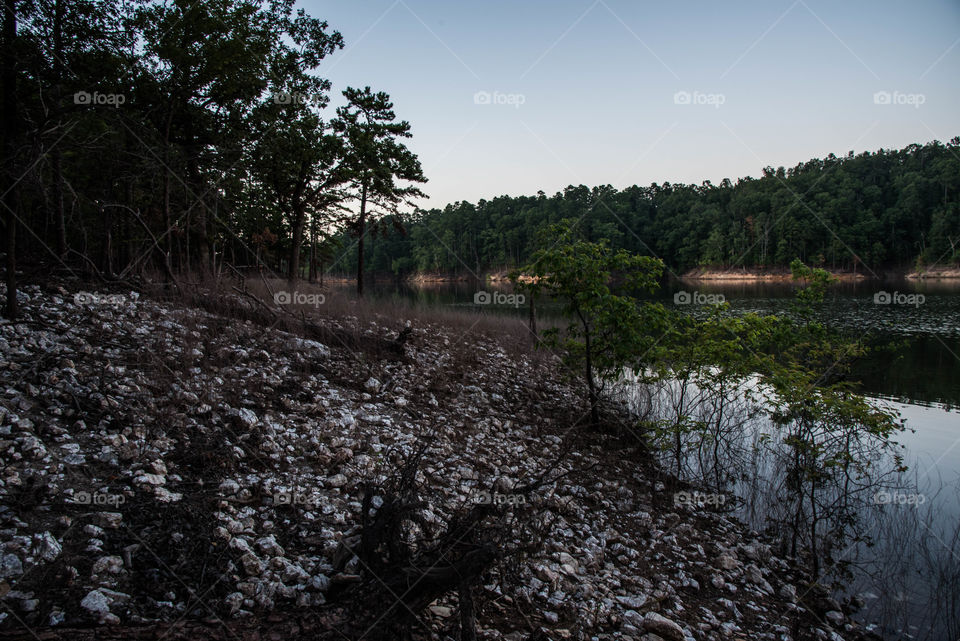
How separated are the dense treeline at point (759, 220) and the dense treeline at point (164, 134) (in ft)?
175

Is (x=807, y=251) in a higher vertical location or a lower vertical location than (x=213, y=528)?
higher

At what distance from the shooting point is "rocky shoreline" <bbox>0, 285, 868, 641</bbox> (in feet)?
12.7

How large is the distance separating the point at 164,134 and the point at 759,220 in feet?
364

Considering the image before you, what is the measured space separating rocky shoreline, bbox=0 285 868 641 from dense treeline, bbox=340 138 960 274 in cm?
6557

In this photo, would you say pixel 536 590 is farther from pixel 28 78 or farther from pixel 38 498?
pixel 28 78

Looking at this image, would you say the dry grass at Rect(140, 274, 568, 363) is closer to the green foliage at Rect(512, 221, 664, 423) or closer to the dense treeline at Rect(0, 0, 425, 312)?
the dense treeline at Rect(0, 0, 425, 312)

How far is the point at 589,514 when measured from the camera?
6.89 m

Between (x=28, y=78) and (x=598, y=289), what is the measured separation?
1380 cm

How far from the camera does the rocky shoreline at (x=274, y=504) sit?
3.87 meters

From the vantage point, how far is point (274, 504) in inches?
212

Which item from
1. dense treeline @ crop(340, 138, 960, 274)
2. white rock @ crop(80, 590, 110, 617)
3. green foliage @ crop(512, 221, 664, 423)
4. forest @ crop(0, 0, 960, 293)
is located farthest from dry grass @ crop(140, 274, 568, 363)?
dense treeline @ crop(340, 138, 960, 274)

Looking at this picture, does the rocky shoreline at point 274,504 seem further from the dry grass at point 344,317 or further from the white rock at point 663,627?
the dry grass at point 344,317

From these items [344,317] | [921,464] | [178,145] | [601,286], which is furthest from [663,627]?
[178,145]

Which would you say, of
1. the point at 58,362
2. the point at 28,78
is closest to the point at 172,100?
the point at 28,78
